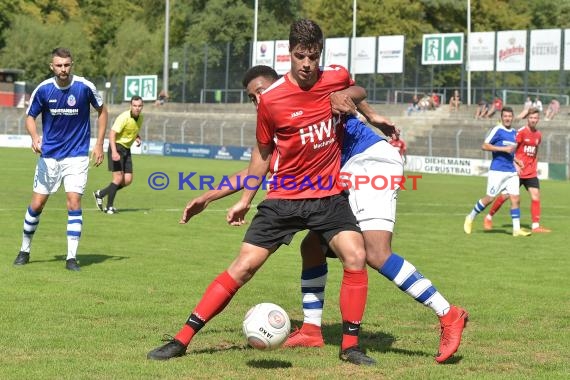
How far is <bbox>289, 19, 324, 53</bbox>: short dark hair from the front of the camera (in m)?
6.73

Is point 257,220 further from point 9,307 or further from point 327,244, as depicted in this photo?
point 9,307

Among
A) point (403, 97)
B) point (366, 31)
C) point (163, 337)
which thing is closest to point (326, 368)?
point (163, 337)

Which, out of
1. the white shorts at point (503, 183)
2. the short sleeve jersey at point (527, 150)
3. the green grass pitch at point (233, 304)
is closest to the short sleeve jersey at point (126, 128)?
the green grass pitch at point (233, 304)

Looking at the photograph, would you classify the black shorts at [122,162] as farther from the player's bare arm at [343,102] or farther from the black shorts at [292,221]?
the player's bare arm at [343,102]

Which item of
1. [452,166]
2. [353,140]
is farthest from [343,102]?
[452,166]

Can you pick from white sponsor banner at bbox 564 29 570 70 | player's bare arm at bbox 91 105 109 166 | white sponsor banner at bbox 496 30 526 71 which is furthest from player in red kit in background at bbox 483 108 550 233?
white sponsor banner at bbox 496 30 526 71

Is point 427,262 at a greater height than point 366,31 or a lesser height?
lesser

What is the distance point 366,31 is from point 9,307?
69.4m

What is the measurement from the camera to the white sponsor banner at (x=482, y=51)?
56.1 m

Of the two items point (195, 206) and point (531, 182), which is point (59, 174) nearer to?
point (195, 206)

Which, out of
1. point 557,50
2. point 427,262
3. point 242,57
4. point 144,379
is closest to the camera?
point 144,379

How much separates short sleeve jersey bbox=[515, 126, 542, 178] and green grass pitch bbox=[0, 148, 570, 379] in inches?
46.5

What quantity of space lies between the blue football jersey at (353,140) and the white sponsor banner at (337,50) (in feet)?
183

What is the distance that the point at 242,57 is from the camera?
70.2 meters
